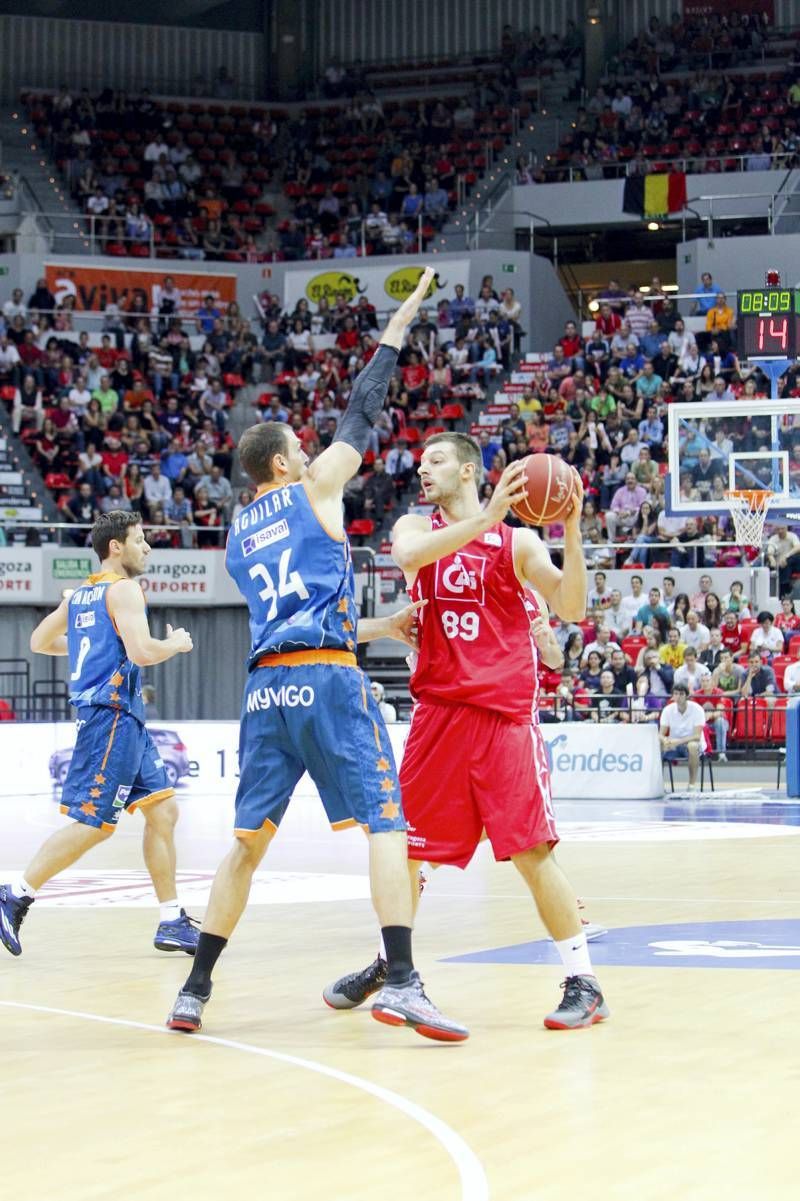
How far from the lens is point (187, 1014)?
20.3ft

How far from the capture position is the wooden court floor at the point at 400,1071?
4266 millimetres

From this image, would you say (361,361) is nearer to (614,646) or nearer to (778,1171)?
(614,646)

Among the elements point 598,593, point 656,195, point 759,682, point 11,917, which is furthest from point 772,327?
point 11,917

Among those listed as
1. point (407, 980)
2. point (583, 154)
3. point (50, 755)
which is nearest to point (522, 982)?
point (407, 980)

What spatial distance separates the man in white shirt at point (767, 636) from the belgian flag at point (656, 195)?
13.0 m

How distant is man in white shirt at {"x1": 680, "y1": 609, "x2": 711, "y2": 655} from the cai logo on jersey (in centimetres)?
1697

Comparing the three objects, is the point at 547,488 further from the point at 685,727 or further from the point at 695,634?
the point at 695,634

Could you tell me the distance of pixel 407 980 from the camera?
6004 mm

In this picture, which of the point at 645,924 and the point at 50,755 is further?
the point at 50,755

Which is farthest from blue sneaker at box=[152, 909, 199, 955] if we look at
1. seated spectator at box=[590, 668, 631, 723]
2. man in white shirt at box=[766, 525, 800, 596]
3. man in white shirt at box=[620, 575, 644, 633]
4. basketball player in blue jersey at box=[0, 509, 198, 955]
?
man in white shirt at box=[766, 525, 800, 596]

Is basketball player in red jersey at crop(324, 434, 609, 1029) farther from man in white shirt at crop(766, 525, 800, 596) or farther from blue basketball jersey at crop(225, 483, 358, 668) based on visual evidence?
man in white shirt at crop(766, 525, 800, 596)

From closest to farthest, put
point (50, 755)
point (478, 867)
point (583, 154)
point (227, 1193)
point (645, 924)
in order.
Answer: point (227, 1193) → point (645, 924) → point (478, 867) → point (50, 755) → point (583, 154)

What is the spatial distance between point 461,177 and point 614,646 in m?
16.4

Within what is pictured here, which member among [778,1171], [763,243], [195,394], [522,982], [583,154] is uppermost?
[583,154]
